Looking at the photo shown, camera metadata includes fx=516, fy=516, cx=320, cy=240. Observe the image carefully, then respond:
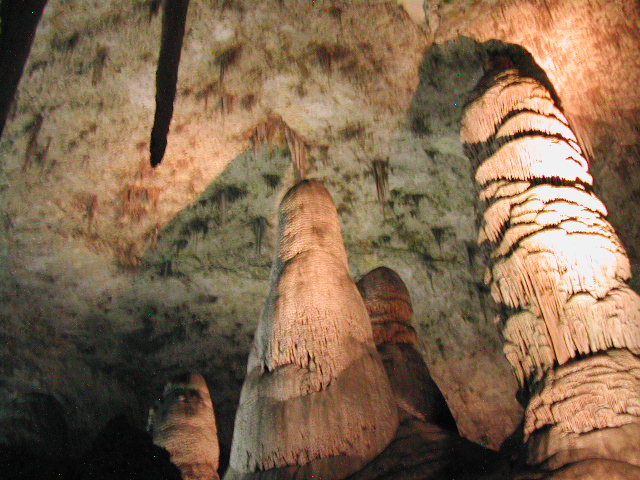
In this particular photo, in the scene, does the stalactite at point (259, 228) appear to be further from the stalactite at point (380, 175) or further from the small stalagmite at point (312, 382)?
the small stalagmite at point (312, 382)

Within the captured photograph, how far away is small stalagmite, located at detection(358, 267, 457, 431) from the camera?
17.2ft

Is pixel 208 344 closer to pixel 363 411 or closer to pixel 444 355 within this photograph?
Answer: pixel 444 355

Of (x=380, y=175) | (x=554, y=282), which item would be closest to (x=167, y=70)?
(x=380, y=175)

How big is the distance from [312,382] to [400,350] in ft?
6.91

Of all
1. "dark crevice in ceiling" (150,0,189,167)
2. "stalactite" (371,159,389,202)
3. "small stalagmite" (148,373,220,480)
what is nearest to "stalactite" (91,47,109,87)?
"dark crevice in ceiling" (150,0,189,167)

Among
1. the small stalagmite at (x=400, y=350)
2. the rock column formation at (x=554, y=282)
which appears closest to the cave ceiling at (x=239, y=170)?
the rock column formation at (x=554, y=282)

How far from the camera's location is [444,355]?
32.9 ft

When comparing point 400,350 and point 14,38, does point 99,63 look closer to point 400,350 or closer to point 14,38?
point 14,38

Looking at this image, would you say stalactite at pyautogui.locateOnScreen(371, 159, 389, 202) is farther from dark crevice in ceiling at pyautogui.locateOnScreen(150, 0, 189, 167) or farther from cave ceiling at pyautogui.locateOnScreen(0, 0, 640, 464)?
dark crevice in ceiling at pyautogui.locateOnScreen(150, 0, 189, 167)

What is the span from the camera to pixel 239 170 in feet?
24.7

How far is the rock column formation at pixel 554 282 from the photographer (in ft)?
8.53

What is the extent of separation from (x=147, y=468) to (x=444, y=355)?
5980 millimetres

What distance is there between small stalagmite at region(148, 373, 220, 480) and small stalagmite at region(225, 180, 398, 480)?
2.36m

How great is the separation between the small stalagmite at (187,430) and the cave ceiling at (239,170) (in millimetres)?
2341
